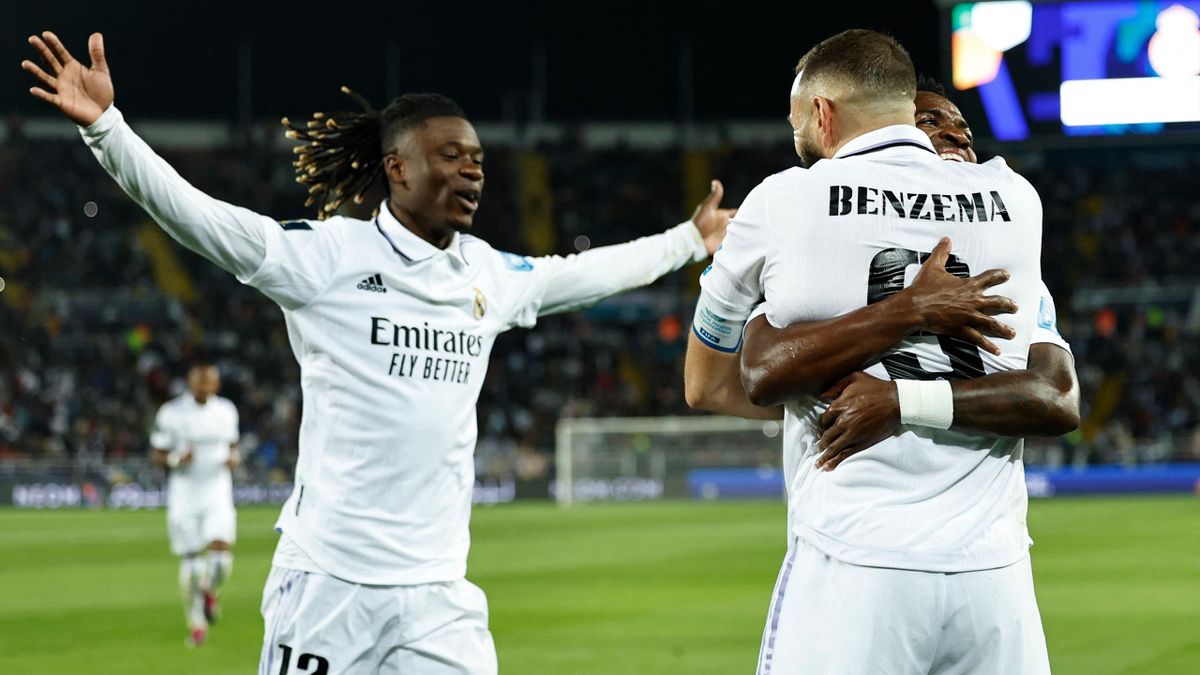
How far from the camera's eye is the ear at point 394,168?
4777mm

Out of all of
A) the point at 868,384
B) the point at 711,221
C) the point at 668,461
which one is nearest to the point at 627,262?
the point at 711,221

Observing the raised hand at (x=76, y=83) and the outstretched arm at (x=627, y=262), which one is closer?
the raised hand at (x=76, y=83)

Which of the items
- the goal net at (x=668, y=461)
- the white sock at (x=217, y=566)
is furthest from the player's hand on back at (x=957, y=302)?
the goal net at (x=668, y=461)

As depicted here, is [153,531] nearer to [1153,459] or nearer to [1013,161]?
[1153,459]

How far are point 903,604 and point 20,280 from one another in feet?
124

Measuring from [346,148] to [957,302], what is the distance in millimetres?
2817

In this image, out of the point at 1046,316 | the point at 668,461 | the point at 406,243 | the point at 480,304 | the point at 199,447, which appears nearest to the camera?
the point at 1046,316

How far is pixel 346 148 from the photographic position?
5.17 m

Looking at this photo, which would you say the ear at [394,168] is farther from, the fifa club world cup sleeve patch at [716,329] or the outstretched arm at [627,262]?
Answer: the fifa club world cup sleeve patch at [716,329]

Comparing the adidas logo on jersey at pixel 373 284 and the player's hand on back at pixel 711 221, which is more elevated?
the player's hand on back at pixel 711 221

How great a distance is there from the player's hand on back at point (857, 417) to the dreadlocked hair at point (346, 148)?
7.40 feet

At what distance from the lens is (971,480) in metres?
3.12

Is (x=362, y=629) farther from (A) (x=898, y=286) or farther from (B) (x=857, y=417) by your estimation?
Answer: (A) (x=898, y=286)

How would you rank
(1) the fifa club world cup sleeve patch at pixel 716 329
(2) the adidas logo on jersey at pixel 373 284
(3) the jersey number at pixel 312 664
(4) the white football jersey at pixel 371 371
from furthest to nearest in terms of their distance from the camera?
(2) the adidas logo on jersey at pixel 373 284
(4) the white football jersey at pixel 371 371
(3) the jersey number at pixel 312 664
(1) the fifa club world cup sleeve patch at pixel 716 329
